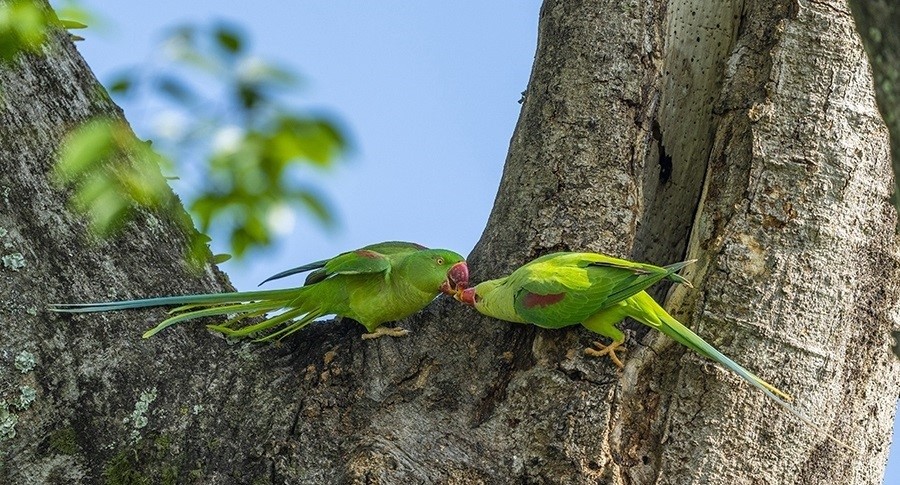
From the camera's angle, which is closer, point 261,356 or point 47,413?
point 47,413

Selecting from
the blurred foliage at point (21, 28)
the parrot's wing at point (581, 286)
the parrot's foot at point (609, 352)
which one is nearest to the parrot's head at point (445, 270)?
the parrot's wing at point (581, 286)

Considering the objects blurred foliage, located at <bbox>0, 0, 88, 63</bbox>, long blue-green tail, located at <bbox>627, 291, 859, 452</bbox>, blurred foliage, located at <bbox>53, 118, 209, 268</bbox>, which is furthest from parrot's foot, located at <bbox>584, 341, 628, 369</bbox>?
blurred foliage, located at <bbox>0, 0, 88, 63</bbox>

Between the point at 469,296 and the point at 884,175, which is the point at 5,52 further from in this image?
the point at 884,175

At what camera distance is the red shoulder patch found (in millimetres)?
2549

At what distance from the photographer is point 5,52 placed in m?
2.52

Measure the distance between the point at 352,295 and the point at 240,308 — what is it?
320mm

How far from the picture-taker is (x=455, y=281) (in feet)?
9.16

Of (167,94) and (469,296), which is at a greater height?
(167,94)

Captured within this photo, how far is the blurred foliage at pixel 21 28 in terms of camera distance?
252cm

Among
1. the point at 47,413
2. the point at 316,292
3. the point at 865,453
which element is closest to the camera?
the point at 47,413

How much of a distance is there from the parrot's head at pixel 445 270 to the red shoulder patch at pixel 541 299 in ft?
0.96

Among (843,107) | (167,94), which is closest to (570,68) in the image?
(843,107)

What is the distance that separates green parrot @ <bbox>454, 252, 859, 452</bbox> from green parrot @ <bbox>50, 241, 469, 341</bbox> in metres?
0.24

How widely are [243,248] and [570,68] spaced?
1.13 metres
